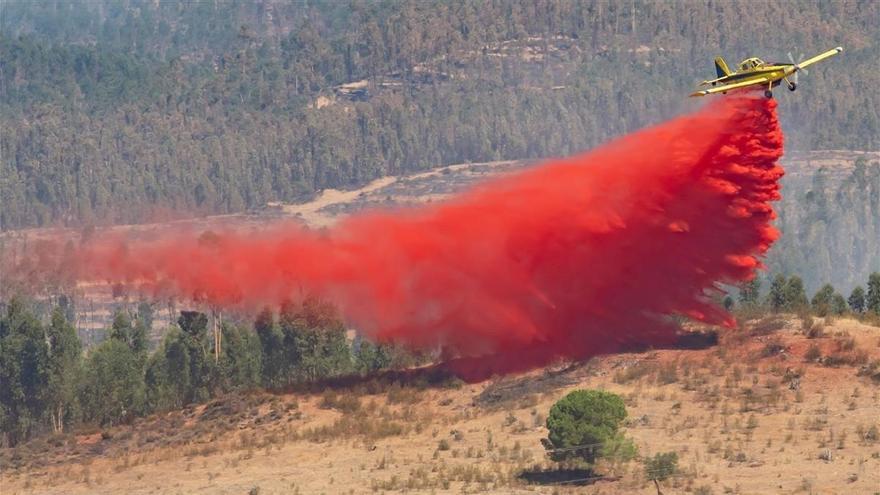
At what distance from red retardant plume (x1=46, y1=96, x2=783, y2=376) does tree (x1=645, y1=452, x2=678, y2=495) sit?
56.0 feet

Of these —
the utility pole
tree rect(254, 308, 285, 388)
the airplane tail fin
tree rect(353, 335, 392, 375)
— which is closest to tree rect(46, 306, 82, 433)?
the utility pole

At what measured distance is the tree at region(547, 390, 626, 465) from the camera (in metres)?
77.2

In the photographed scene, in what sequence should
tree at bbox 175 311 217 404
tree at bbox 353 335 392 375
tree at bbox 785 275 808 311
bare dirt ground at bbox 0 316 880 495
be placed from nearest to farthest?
1. bare dirt ground at bbox 0 316 880 495
2. tree at bbox 785 275 808 311
3. tree at bbox 175 311 217 404
4. tree at bbox 353 335 392 375

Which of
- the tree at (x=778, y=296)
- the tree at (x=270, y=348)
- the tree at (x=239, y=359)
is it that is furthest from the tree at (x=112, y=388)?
the tree at (x=778, y=296)

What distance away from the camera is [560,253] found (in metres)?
95.6

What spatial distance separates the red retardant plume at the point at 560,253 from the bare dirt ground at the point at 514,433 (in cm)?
291

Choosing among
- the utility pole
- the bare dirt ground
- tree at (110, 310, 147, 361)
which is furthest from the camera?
tree at (110, 310, 147, 361)

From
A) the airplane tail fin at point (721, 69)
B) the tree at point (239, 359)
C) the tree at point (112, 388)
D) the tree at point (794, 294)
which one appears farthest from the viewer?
the tree at point (239, 359)

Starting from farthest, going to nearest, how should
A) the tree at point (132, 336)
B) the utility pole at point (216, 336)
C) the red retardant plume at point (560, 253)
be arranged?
the tree at point (132, 336), the utility pole at point (216, 336), the red retardant plume at point (560, 253)

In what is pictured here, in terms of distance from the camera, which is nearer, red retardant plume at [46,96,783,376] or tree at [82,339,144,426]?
red retardant plume at [46,96,783,376]

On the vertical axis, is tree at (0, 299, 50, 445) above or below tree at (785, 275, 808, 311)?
below

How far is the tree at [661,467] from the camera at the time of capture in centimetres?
7562

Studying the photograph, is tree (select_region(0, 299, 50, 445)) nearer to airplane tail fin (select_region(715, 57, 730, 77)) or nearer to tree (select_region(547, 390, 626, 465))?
tree (select_region(547, 390, 626, 465))

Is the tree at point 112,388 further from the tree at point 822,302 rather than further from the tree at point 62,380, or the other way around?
the tree at point 822,302
